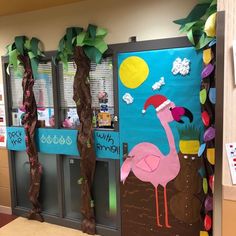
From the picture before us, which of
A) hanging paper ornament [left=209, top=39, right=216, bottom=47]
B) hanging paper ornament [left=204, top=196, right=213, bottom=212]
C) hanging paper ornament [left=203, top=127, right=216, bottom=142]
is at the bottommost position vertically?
hanging paper ornament [left=204, top=196, right=213, bottom=212]

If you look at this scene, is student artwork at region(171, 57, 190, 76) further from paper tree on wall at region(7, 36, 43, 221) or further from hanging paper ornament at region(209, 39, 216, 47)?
paper tree on wall at region(7, 36, 43, 221)

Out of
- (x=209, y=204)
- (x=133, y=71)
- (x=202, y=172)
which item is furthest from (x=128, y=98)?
(x=209, y=204)

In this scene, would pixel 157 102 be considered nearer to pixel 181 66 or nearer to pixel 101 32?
pixel 181 66

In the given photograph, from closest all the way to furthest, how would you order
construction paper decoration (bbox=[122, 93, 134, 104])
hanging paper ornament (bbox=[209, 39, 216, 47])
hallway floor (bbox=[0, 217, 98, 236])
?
hanging paper ornament (bbox=[209, 39, 216, 47]) < construction paper decoration (bbox=[122, 93, 134, 104]) < hallway floor (bbox=[0, 217, 98, 236])

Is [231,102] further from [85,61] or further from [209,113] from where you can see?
[85,61]

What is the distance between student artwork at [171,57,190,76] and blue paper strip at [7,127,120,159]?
0.85m

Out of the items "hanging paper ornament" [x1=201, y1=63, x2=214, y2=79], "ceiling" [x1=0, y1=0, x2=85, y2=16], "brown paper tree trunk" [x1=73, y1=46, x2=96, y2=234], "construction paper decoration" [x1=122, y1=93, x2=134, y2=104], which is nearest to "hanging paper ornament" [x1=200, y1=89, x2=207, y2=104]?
"hanging paper ornament" [x1=201, y1=63, x2=214, y2=79]

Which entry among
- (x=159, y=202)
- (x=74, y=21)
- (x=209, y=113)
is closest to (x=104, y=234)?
(x=159, y=202)

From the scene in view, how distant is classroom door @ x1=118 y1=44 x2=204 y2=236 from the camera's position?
7.81ft

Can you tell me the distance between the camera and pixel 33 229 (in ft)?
10.2

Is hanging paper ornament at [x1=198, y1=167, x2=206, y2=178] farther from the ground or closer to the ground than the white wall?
closer to the ground

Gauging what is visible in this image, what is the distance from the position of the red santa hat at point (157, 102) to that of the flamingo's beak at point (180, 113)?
10 cm

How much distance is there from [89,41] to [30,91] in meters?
0.99

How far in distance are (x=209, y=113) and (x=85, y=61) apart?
4.46ft
